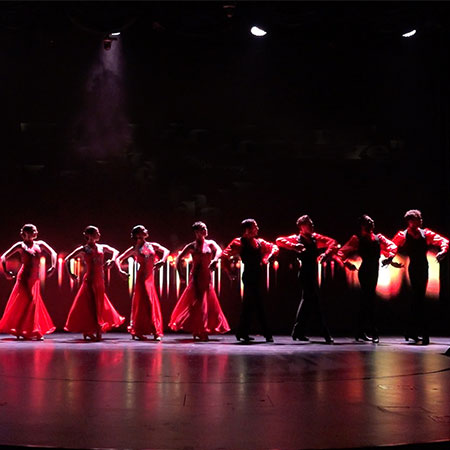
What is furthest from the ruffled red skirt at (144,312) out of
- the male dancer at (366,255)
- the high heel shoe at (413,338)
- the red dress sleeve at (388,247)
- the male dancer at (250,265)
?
the high heel shoe at (413,338)

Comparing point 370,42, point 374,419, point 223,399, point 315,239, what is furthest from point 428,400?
point 370,42

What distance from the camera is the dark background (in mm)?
11984

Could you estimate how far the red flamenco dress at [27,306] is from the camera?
33.7 feet

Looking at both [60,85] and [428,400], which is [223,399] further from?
[60,85]

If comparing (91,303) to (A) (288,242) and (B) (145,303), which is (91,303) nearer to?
(B) (145,303)

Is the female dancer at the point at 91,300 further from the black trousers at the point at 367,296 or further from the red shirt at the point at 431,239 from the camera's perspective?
the red shirt at the point at 431,239

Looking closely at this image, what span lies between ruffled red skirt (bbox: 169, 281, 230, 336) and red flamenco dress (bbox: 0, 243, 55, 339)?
182 cm

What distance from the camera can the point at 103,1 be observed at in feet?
35.1

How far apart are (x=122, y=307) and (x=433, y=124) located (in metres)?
5.82

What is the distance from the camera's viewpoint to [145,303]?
10.4 meters

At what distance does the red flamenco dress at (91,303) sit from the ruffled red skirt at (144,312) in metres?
0.23

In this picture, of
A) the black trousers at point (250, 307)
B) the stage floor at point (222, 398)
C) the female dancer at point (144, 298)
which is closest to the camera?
the stage floor at point (222, 398)

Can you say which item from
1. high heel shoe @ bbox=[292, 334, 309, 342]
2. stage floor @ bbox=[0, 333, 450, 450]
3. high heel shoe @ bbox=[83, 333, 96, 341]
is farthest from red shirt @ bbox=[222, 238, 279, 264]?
high heel shoe @ bbox=[83, 333, 96, 341]

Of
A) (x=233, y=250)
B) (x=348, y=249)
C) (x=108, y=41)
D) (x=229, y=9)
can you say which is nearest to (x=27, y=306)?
(x=233, y=250)
